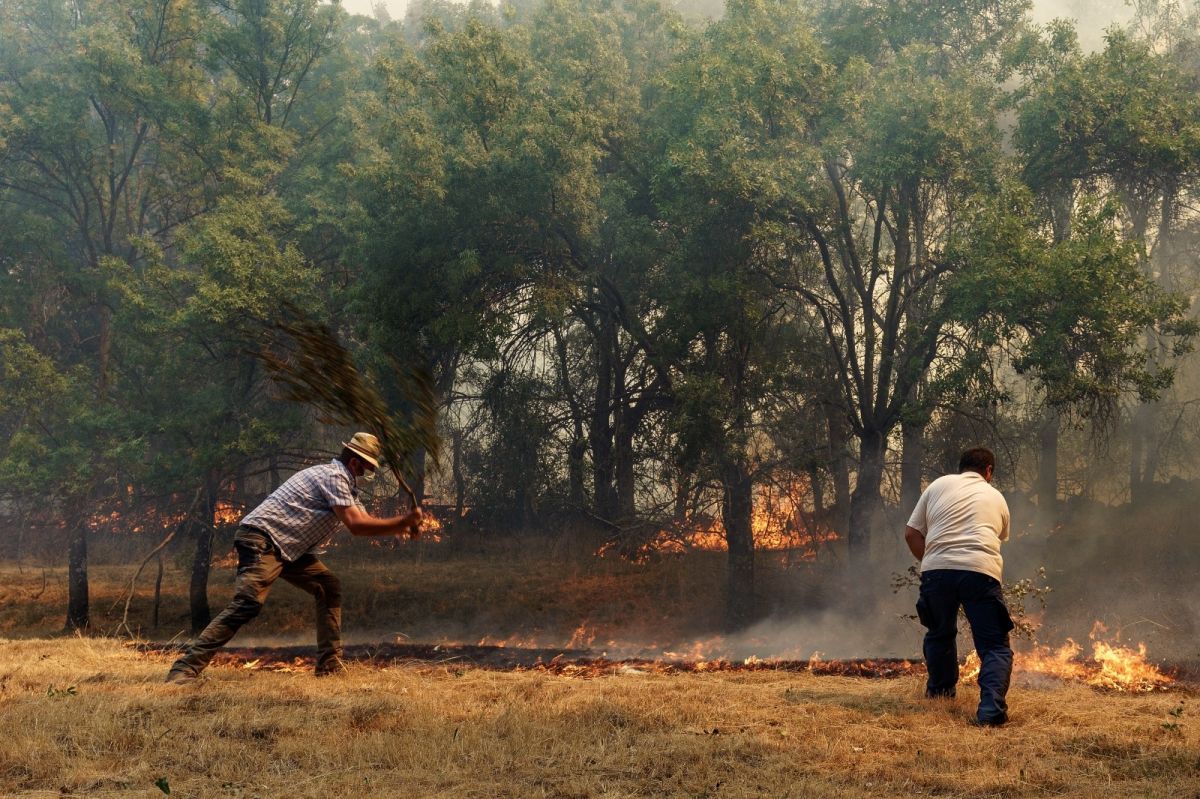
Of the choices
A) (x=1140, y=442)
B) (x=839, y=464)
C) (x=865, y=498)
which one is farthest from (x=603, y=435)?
(x=1140, y=442)

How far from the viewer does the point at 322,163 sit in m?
21.0

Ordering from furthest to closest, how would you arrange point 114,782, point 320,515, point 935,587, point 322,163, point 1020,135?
point 322,163, point 1020,135, point 320,515, point 935,587, point 114,782

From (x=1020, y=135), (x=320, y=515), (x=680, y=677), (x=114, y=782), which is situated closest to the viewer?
(x=114, y=782)

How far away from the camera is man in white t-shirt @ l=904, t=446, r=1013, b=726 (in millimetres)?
6391

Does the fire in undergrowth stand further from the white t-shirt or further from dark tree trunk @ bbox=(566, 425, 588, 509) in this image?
the white t-shirt

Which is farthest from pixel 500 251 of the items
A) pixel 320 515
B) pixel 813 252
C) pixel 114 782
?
pixel 114 782

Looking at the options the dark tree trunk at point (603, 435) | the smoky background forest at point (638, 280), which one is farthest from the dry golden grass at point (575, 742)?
the dark tree trunk at point (603, 435)

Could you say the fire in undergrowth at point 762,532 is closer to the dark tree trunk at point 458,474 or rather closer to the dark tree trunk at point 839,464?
the dark tree trunk at point 839,464

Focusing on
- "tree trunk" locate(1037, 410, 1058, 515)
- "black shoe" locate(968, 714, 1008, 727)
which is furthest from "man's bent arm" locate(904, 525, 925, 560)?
"tree trunk" locate(1037, 410, 1058, 515)

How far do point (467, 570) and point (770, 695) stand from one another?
14.8 meters

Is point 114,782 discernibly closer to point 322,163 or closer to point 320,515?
point 320,515

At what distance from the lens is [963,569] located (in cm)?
652

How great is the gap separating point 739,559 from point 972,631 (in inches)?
453

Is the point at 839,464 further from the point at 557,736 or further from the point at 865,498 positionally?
the point at 557,736
